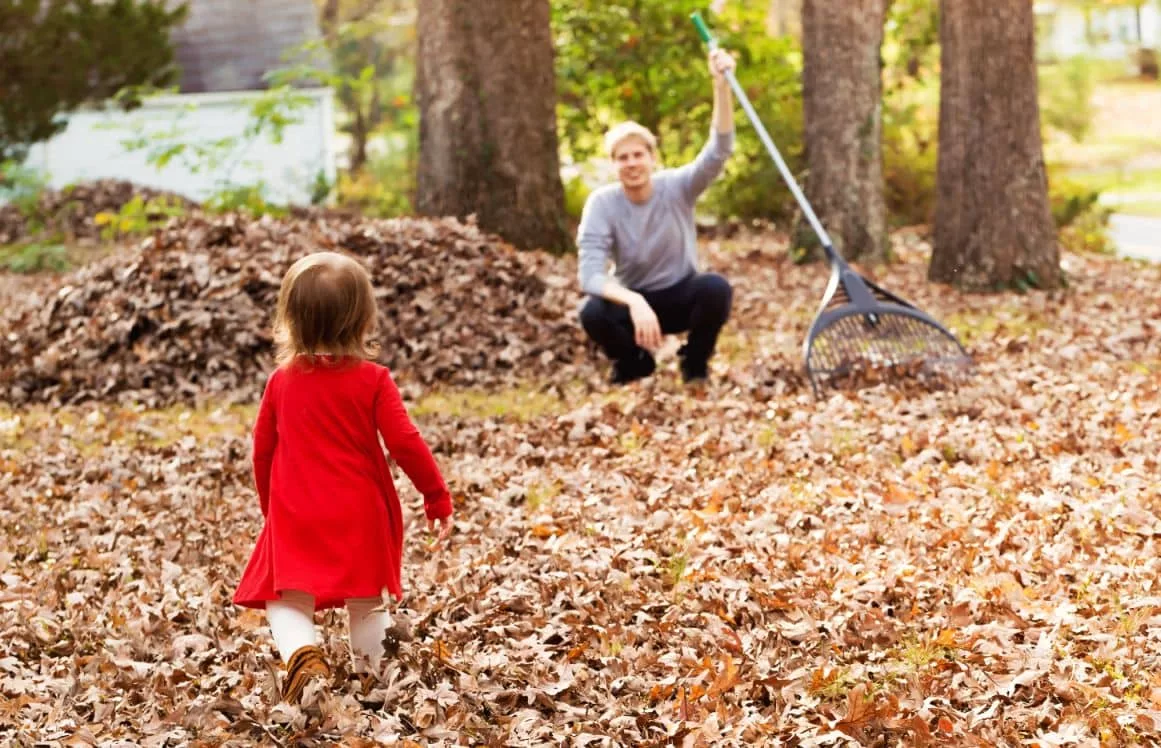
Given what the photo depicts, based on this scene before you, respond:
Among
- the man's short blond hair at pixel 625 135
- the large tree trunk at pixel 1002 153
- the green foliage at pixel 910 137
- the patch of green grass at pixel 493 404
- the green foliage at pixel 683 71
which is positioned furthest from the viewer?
the green foliage at pixel 910 137

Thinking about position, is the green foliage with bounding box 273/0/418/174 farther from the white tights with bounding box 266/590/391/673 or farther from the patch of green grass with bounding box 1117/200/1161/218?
the white tights with bounding box 266/590/391/673

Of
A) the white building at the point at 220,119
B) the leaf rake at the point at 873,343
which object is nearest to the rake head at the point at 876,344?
the leaf rake at the point at 873,343

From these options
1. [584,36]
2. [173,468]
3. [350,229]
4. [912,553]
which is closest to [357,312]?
[912,553]

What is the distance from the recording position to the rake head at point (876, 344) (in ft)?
27.5

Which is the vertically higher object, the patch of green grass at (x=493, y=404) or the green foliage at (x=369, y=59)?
the green foliage at (x=369, y=59)

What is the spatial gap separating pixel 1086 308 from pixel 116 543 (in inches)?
289

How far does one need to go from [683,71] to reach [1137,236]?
→ 6029mm

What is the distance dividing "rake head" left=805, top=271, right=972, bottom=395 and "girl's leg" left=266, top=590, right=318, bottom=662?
4.46 m

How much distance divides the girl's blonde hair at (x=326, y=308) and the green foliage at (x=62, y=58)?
18913 millimetres

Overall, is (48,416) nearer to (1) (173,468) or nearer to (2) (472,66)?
(1) (173,468)

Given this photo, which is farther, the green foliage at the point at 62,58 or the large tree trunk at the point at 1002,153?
the green foliage at the point at 62,58

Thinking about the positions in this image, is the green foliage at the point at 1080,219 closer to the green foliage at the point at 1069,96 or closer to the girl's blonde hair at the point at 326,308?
the green foliage at the point at 1069,96

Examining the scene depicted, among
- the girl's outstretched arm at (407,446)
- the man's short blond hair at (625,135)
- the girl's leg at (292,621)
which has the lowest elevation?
the girl's leg at (292,621)

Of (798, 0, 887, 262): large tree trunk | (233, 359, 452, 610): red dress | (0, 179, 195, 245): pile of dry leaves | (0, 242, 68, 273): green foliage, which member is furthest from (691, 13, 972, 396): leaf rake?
(0, 179, 195, 245): pile of dry leaves
